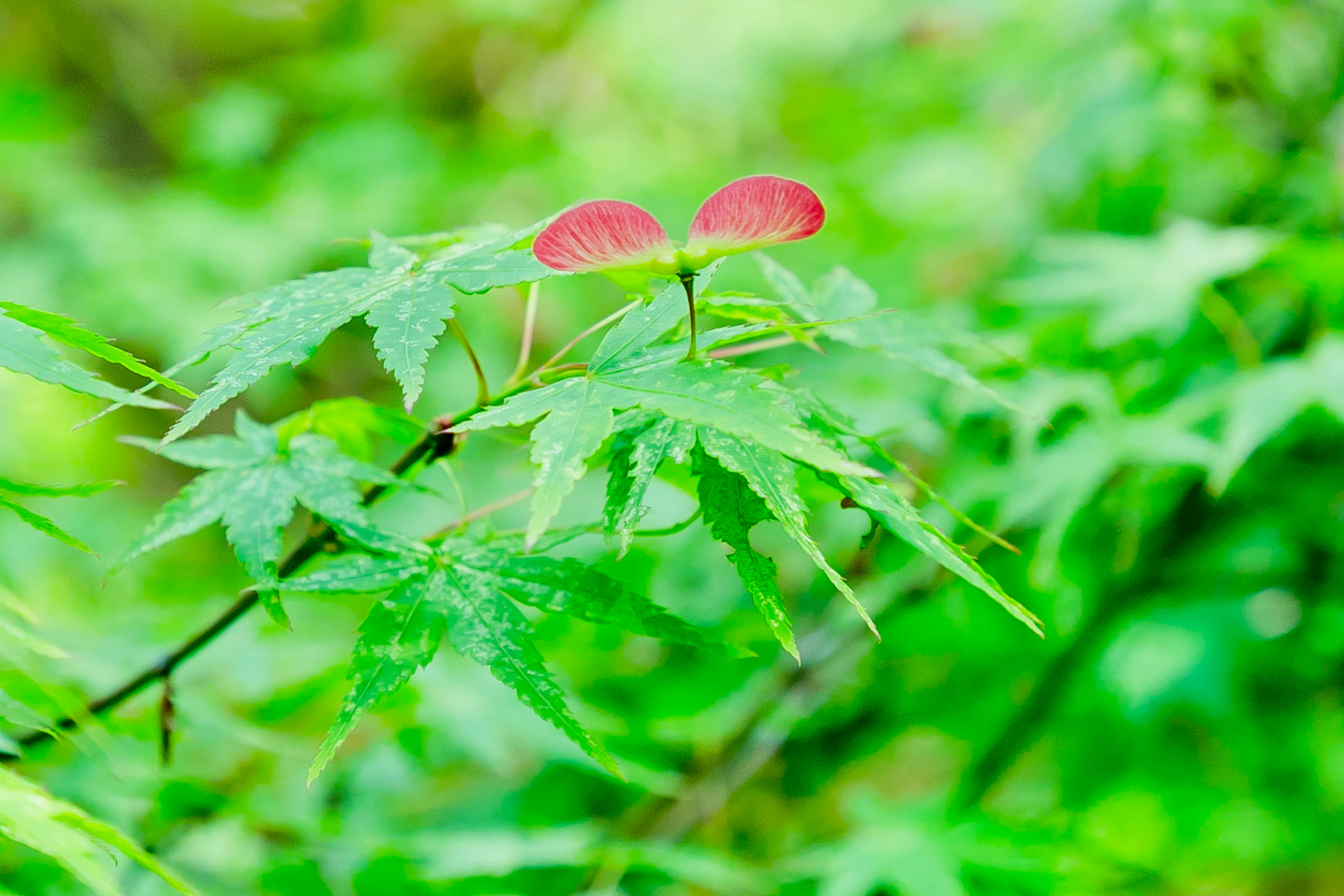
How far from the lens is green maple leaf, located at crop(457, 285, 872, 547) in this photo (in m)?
→ 0.38

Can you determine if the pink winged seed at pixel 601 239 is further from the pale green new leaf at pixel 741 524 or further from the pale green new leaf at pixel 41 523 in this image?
the pale green new leaf at pixel 41 523

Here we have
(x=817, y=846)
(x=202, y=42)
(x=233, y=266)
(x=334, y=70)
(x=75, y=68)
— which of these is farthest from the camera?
(x=202, y=42)

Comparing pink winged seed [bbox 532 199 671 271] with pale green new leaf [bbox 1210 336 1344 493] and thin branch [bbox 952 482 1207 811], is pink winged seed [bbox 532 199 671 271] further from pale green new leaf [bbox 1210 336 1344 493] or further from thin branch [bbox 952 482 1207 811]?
thin branch [bbox 952 482 1207 811]

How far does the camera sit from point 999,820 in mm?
917

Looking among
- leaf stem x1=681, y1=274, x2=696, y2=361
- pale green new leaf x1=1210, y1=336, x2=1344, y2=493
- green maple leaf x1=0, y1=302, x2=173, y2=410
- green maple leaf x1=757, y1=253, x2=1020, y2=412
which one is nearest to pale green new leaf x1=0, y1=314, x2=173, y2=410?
green maple leaf x1=0, y1=302, x2=173, y2=410

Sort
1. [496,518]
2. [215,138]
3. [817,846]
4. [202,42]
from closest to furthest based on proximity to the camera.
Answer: [817,846] < [496,518] < [215,138] < [202,42]

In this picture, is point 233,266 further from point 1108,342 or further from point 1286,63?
point 1286,63

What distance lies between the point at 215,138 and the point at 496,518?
144 centimetres

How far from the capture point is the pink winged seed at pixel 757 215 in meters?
0.38

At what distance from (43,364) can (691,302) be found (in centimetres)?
28

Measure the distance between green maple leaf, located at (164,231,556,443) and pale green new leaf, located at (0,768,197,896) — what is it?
0.51ft

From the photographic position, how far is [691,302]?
16.8 inches

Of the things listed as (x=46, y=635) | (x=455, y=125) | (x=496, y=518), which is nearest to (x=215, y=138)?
(x=455, y=125)

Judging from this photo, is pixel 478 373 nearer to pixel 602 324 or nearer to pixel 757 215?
pixel 602 324
